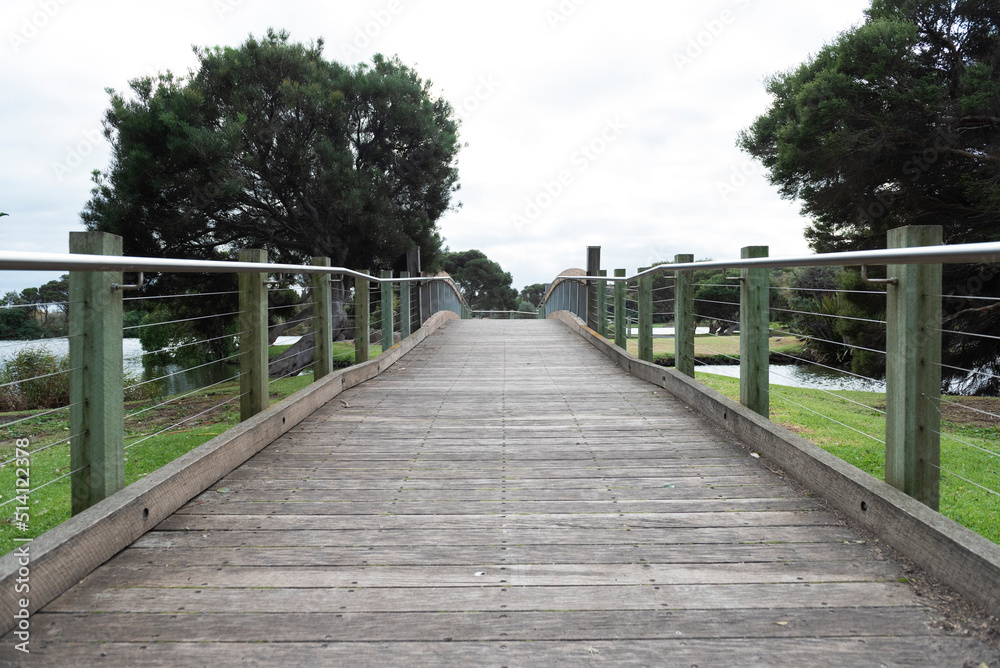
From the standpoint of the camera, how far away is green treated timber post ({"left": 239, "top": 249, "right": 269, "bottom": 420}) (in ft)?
11.9

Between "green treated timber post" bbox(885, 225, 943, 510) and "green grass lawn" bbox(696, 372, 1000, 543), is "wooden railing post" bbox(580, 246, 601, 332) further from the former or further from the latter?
"green treated timber post" bbox(885, 225, 943, 510)

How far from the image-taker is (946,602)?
72.7 inches

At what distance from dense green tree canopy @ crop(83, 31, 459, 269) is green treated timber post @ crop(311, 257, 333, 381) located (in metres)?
9.61

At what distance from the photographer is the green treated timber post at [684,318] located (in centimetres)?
506

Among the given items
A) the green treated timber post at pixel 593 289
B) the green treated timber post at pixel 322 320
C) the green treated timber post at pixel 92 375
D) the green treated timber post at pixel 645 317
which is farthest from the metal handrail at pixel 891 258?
the green treated timber post at pixel 593 289

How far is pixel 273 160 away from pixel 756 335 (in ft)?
43.8

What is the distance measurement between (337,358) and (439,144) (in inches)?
228

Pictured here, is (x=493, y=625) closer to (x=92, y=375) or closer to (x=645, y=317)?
(x=92, y=375)

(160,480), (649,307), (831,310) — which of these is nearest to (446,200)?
(831,310)

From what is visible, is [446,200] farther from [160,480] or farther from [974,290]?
[160,480]

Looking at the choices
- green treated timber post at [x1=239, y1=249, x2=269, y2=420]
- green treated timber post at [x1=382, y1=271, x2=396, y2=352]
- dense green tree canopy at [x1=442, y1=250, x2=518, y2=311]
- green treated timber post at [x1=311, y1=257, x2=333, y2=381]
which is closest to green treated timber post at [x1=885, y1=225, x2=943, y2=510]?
green treated timber post at [x1=239, y1=249, x2=269, y2=420]

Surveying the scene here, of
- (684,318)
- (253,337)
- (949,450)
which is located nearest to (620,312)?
(684,318)

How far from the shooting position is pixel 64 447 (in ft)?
28.1

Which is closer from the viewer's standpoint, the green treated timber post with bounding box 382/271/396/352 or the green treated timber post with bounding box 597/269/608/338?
the green treated timber post with bounding box 382/271/396/352
